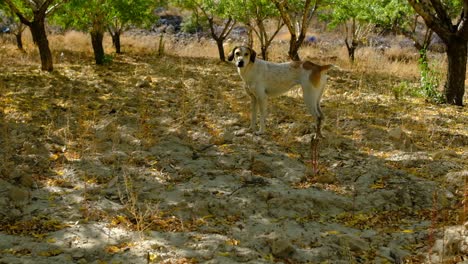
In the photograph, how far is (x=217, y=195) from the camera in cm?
523

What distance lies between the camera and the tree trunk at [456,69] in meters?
9.40

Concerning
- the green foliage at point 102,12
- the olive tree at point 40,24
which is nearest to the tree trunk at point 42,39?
the olive tree at point 40,24

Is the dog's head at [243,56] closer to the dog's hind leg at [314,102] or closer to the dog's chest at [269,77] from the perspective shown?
the dog's chest at [269,77]

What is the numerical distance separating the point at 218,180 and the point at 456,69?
6.25 m

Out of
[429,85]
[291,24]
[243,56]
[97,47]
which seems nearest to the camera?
[243,56]

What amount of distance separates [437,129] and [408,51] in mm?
21524

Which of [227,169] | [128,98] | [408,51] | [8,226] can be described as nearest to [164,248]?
[8,226]

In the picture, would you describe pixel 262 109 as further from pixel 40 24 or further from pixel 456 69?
pixel 40 24

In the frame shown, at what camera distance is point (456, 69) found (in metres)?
9.52

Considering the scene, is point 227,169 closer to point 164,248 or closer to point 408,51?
point 164,248

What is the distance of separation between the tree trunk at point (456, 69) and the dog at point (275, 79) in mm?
3718

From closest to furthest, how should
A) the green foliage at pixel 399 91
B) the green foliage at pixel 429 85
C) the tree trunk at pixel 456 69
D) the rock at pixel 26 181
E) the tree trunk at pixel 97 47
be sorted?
the rock at pixel 26 181 < the tree trunk at pixel 456 69 < the green foliage at pixel 429 85 < the green foliage at pixel 399 91 < the tree trunk at pixel 97 47

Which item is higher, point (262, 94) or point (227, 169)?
point (262, 94)

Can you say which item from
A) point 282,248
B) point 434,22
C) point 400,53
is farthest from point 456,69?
point 400,53
